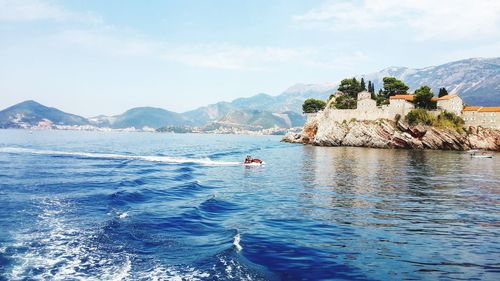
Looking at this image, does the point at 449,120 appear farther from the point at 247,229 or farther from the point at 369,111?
the point at 247,229

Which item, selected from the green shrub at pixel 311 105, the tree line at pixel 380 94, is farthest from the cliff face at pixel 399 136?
the green shrub at pixel 311 105

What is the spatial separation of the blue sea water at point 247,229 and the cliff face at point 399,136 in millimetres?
70988

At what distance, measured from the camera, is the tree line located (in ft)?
408

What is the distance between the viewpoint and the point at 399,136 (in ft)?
394

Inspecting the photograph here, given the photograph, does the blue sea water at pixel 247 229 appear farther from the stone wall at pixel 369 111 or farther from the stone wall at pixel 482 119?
the stone wall at pixel 482 119

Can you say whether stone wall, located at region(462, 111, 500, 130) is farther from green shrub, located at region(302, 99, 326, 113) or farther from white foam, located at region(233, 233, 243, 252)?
white foam, located at region(233, 233, 243, 252)

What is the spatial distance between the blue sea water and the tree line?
81.7m

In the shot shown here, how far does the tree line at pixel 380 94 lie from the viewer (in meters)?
124

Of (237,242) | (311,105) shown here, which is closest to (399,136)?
(311,105)

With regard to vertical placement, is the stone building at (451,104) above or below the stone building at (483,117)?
above

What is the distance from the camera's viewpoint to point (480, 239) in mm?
23594

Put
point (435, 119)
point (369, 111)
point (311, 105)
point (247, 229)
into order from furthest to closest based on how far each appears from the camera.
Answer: point (311, 105)
point (369, 111)
point (435, 119)
point (247, 229)

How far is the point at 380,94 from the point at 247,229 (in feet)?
463

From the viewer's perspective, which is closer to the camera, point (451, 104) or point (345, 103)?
point (451, 104)
